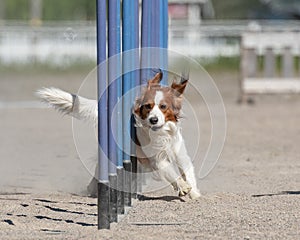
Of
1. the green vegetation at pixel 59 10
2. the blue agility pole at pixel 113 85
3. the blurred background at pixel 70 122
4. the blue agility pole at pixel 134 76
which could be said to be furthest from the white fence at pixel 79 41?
the green vegetation at pixel 59 10

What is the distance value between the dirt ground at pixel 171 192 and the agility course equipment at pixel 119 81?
0.70 ft

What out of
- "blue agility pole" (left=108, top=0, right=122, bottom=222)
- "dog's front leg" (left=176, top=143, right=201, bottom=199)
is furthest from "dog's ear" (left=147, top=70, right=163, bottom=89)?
"blue agility pole" (left=108, top=0, right=122, bottom=222)

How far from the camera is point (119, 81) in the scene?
6.36 metres

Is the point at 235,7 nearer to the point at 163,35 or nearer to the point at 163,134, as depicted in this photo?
the point at 163,35

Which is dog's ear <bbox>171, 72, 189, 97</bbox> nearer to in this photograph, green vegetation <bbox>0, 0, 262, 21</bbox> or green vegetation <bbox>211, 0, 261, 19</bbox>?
green vegetation <bbox>0, 0, 262, 21</bbox>

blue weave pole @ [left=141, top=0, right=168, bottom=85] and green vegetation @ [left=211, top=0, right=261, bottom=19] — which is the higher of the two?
blue weave pole @ [left=141, top=0, right=168, bottom=85]

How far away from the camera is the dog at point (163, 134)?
22.8ft

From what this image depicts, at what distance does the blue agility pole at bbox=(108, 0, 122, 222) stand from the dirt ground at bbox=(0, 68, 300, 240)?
0.77 ft

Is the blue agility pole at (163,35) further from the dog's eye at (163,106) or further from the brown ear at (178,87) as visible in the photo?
the dog's eye at (163,106)

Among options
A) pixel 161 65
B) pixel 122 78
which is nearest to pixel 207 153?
pixel 161 65

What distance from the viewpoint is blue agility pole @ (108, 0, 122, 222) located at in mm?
5930

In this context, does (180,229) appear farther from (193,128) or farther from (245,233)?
(193,128)

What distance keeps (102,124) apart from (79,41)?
76.1ft

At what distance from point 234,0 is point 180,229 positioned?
52791 mm
